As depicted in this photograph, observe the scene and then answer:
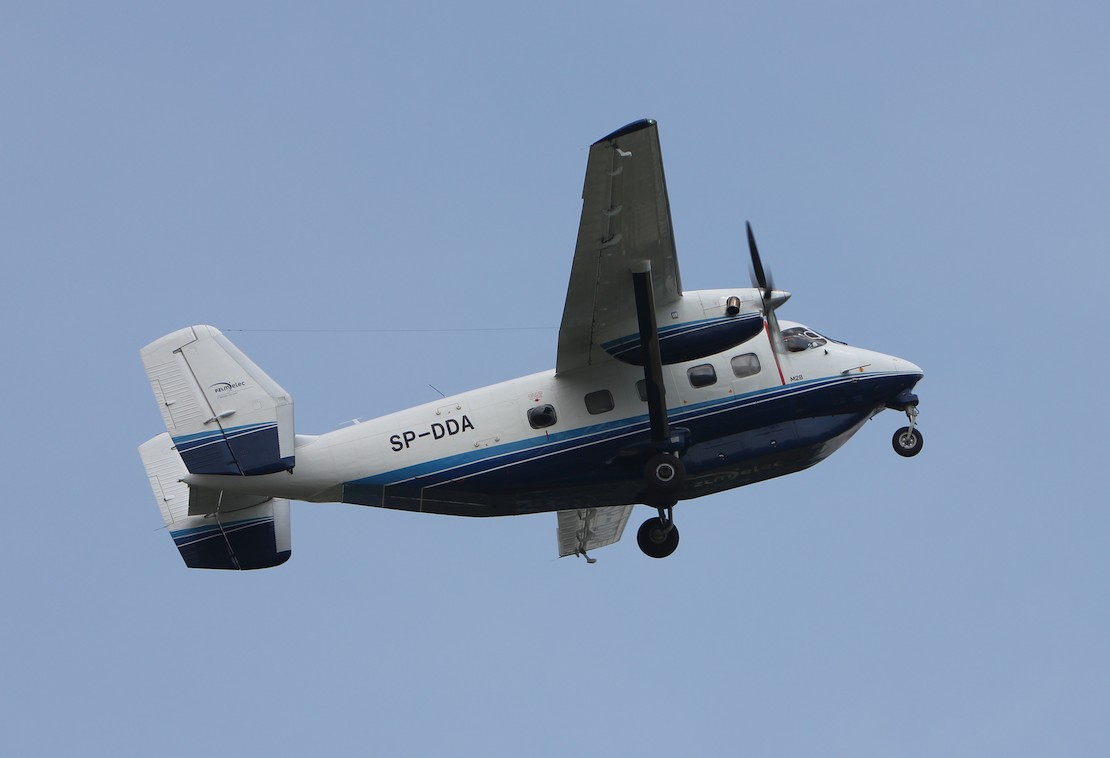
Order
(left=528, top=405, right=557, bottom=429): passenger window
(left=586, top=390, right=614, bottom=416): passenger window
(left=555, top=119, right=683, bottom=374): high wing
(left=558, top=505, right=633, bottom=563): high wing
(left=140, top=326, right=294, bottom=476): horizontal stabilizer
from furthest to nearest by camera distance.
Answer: (left=558, top=505, right=633, bottom=563): high wing
(left=586, top=390, right=614, bottom=416): passenger window
(left=528, top=405, right=557, bottom=429): passenger window
(left=140, top=326, right=294, bottom=476): horizontal stabilizer
(left=555, top=119, right=683, bottom=374): high wing

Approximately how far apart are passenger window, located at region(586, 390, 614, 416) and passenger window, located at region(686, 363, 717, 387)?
4.66 feet

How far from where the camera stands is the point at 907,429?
19.6 m

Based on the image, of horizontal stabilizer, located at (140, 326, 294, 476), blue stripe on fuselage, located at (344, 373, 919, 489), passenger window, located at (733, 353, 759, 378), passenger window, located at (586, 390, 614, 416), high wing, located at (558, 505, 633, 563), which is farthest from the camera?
high wing, located at (558, 505, 633, 563)

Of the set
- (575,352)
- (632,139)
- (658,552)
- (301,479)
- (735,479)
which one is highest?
(632,139)

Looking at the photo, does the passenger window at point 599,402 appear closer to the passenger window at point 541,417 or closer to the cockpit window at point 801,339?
the passenger window at point 541,417

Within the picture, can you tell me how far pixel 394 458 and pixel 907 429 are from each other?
9.19 m

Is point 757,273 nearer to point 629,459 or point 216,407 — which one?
point 629,459

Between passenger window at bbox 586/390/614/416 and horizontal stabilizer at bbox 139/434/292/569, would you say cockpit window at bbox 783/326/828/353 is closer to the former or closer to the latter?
passenger window at bbox 586/390/614/416

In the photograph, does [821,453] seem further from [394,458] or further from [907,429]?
[394,458]

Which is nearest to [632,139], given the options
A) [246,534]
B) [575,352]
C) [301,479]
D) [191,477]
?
[575,352]

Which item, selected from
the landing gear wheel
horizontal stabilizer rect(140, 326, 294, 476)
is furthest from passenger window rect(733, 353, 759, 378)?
horizontal stabilizer rect(140, 326, 294, 476)

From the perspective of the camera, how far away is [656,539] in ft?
66.0

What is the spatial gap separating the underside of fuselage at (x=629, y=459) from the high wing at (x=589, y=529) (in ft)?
12.3

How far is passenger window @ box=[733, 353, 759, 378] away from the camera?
1872 centimetres
